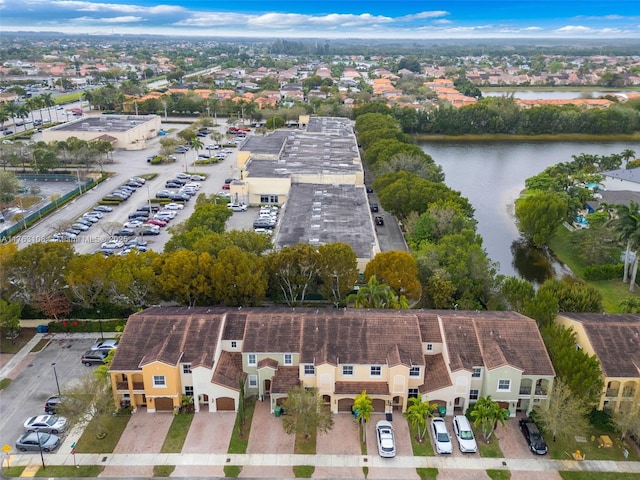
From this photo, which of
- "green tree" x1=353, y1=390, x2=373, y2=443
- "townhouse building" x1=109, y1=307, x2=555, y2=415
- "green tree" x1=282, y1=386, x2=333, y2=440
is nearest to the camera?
"green tree" x1=282, y1=386, x2=333, y2=440

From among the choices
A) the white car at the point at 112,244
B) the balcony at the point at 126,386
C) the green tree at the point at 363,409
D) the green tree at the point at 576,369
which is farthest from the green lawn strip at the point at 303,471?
the white car at the point at 112,244

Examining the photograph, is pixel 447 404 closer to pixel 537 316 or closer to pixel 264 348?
pixel 537 316

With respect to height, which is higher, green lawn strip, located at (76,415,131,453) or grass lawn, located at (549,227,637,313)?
grass lawn, located at (549,227,637,313)

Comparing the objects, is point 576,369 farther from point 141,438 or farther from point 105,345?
point 105,345

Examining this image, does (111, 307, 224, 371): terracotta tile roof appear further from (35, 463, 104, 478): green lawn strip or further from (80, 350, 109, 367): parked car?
(35, 463, 104, 478): green lawn strip

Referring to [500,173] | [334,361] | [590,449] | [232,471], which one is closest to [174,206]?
[334,361]

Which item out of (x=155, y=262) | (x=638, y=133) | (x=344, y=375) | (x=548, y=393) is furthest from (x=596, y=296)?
(x=638, y=133)

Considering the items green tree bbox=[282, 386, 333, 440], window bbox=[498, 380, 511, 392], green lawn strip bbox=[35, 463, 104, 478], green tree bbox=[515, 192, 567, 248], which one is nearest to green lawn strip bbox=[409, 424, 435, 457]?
green tree bbox=[282, 386, 333, 440]

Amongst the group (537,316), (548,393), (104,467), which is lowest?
(104,467)
